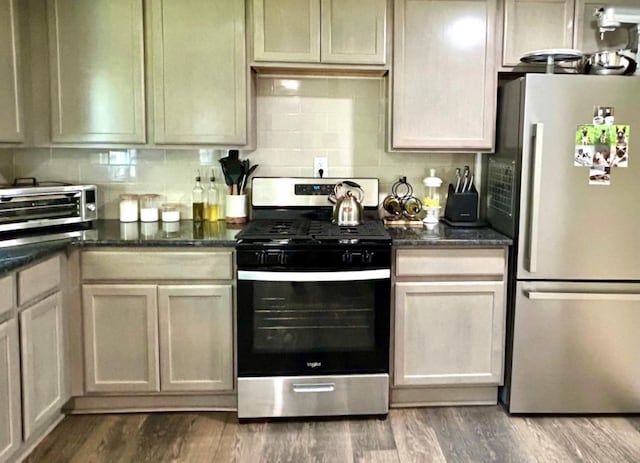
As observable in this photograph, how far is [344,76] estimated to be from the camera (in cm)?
327

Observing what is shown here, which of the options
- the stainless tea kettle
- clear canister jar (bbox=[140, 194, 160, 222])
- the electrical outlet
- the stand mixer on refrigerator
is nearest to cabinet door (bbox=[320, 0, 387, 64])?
the electrical outlet

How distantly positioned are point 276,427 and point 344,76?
1914mm

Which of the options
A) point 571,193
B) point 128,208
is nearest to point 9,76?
point 128,208

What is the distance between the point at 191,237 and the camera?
2748 mm

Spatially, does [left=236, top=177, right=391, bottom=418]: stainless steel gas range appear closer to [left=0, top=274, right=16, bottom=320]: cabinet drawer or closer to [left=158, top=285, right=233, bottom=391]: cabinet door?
[left=158, top=285, right=233, bottom=391]: cabinet door

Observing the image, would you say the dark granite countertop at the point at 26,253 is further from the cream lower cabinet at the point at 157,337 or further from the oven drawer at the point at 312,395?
the oven drawer at the point at 312,395

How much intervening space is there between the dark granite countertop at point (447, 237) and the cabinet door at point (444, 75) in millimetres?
431

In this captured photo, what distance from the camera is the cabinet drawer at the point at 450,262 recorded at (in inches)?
109

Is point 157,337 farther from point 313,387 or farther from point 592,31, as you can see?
point 592,31

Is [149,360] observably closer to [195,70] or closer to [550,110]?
[195,70]

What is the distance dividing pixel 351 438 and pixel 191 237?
1.19 metres

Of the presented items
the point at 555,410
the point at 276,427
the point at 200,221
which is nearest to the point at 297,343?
the point at 276,427

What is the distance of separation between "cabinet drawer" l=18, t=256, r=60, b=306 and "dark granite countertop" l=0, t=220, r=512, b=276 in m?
0.05

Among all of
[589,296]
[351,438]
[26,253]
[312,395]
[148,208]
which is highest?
[148,208]
